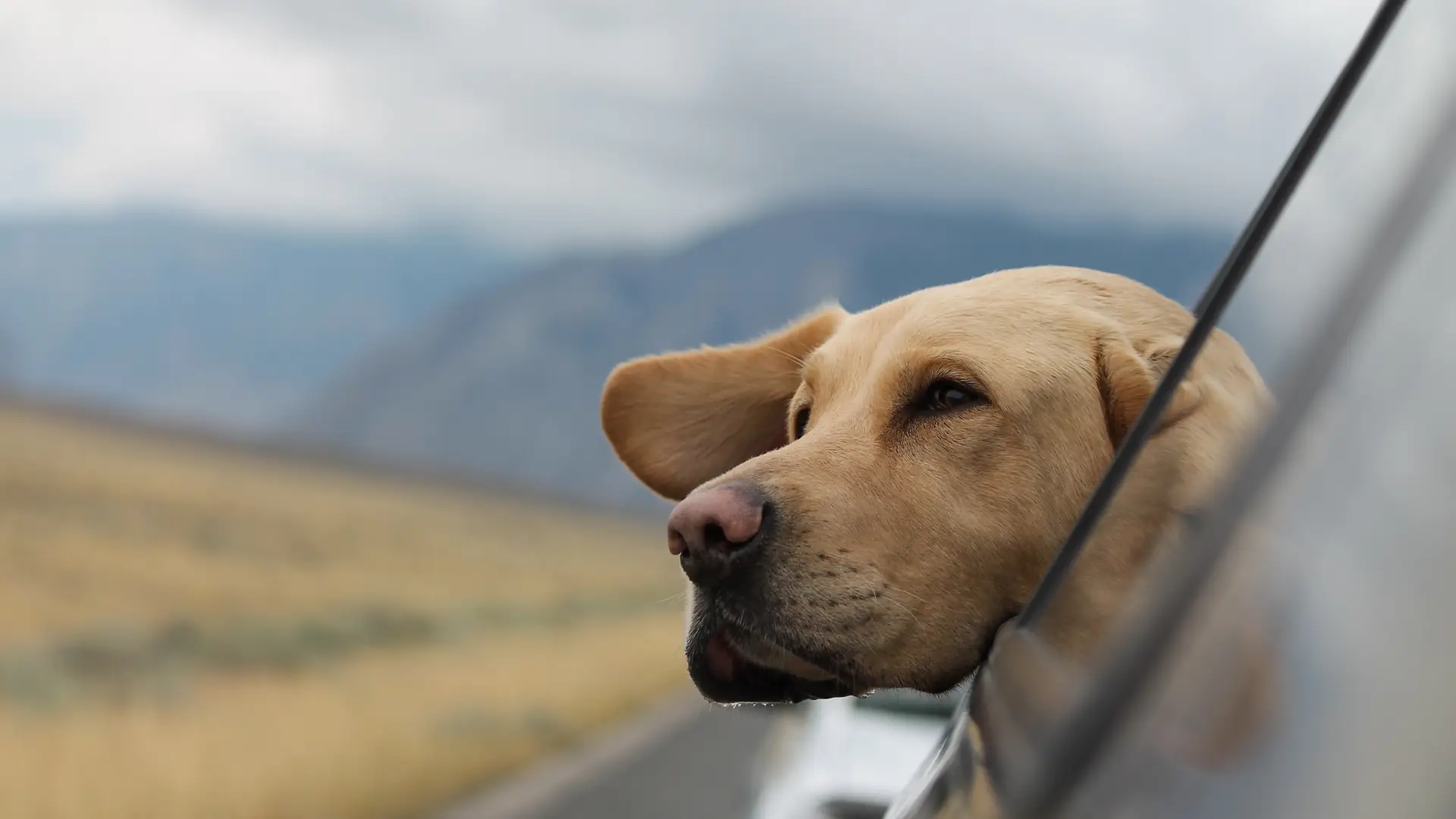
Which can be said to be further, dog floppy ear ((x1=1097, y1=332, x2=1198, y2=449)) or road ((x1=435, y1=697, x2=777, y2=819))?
road ((x1=435, y1=697, x2=777, y2=819))

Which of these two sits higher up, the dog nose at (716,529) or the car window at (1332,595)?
the car window at (1332,595)

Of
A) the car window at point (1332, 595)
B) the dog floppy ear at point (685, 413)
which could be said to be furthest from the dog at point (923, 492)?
the car window at point (1332, 595)

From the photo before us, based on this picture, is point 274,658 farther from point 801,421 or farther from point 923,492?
point 923,492

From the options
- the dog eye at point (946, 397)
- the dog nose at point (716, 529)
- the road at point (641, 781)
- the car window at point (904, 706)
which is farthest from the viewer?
the road at point (641, 781)

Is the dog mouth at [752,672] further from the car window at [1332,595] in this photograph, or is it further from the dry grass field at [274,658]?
the car window at [1332,595]

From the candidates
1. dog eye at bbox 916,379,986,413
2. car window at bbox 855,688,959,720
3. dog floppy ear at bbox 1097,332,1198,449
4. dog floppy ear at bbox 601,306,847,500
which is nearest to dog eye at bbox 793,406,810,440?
dog floppy ear at bbox 601,306,847,500

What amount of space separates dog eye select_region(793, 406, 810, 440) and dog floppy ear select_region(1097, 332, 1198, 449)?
1.54 ft

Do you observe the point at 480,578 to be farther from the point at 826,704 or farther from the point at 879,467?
the point at 879,467

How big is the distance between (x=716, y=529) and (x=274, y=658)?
1831 cm

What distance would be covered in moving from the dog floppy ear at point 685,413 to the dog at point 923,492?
25 cm

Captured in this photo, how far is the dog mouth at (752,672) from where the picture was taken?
67.1 inches

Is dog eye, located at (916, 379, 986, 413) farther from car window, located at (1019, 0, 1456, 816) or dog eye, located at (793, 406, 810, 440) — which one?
car window, located at (1019, 0, 1456, 816)

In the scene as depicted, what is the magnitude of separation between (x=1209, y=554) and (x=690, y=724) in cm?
1783

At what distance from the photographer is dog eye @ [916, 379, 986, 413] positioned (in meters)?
1.85
